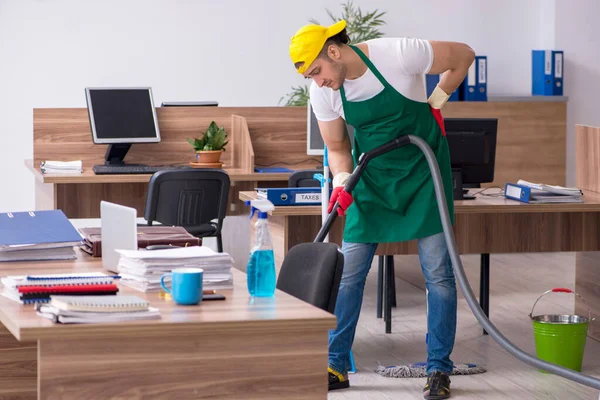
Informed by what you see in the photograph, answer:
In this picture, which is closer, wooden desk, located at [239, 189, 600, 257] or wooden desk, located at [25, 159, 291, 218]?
wooden desk, located at [239, 189, 600, 257]

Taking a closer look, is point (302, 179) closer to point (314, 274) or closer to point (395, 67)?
point (395, 67)

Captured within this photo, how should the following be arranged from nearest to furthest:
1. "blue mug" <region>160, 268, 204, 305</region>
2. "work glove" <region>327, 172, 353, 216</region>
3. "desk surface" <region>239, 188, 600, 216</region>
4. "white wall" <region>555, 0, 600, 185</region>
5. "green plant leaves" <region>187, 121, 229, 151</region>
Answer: "blue mug" <region>160, 268, 204, 305</region>, "work glove" <region>327, 172, 353, 216</region>, "desk surface" <region>239, 188, 600, 216</region>, "green plant leaves" <region>187, 121, 229, 151</region>, "white wall" <region>555, 0, 600, 185</region>

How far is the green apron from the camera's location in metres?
3.56

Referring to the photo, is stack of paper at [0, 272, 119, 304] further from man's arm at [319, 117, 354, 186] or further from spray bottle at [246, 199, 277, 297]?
man's arm at [319, 117, 354, 186]

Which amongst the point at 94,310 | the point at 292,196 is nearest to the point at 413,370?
the point at 292,196

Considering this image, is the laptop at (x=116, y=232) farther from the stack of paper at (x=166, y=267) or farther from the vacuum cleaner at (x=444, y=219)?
the vacuum cleaner at (x=444, y=219)

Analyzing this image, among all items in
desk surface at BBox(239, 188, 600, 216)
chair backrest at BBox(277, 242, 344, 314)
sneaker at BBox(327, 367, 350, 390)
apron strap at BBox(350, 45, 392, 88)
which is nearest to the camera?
chair backrest at BBox(277, 242, 344, 314)

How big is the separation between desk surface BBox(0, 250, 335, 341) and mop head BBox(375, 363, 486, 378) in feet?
5.97

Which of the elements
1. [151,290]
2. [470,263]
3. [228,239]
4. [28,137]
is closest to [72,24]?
[28,137]

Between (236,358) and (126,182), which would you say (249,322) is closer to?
(236,358)

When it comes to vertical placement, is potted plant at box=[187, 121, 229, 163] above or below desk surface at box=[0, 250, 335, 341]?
above

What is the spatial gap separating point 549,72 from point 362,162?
194 inches

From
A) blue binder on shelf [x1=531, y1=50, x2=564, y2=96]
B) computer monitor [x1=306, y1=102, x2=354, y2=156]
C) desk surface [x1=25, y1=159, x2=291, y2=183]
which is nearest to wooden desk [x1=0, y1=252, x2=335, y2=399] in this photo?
desk surface [x1=25, y1=159, x2=291, y2=183]

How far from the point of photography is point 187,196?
17.0 ft
